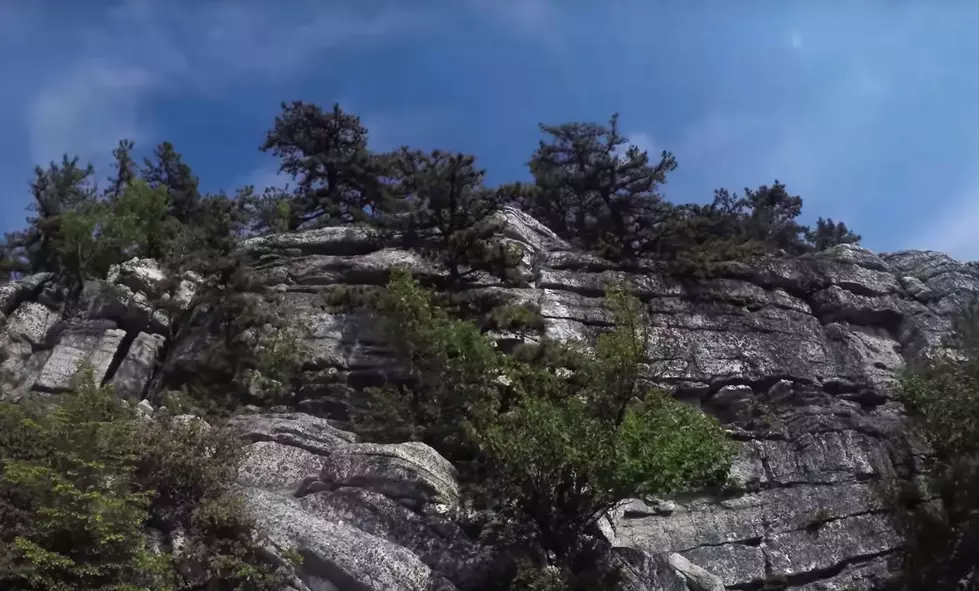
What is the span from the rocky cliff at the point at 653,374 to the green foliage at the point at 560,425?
1339 mm

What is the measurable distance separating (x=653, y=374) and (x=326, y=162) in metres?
18.0

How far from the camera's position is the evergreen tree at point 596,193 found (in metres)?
30.5

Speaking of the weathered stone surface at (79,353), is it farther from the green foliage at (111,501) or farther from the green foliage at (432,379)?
the green foliage at (432,379)

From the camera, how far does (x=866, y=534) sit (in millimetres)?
22312

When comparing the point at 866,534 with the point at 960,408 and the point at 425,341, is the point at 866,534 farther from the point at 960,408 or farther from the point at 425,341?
the point at 425,341

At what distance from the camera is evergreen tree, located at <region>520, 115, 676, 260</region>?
100 feet

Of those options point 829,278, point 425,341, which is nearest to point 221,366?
point 425,341

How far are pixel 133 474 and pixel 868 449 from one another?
19493 millimetres

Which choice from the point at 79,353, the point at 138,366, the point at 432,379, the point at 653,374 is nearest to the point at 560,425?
the point at 432,379

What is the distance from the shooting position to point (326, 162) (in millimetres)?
35344

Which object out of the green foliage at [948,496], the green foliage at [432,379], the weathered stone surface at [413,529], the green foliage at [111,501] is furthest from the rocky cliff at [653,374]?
the green foliage at [432,379]

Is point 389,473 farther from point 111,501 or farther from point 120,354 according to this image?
point 120,354

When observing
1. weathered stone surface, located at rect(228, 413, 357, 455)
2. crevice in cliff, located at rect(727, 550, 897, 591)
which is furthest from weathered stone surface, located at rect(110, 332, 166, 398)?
crevice in cliff, located at rect(727, 550, 897, 591)

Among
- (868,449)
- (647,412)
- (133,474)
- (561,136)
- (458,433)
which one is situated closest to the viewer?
(133,474)
